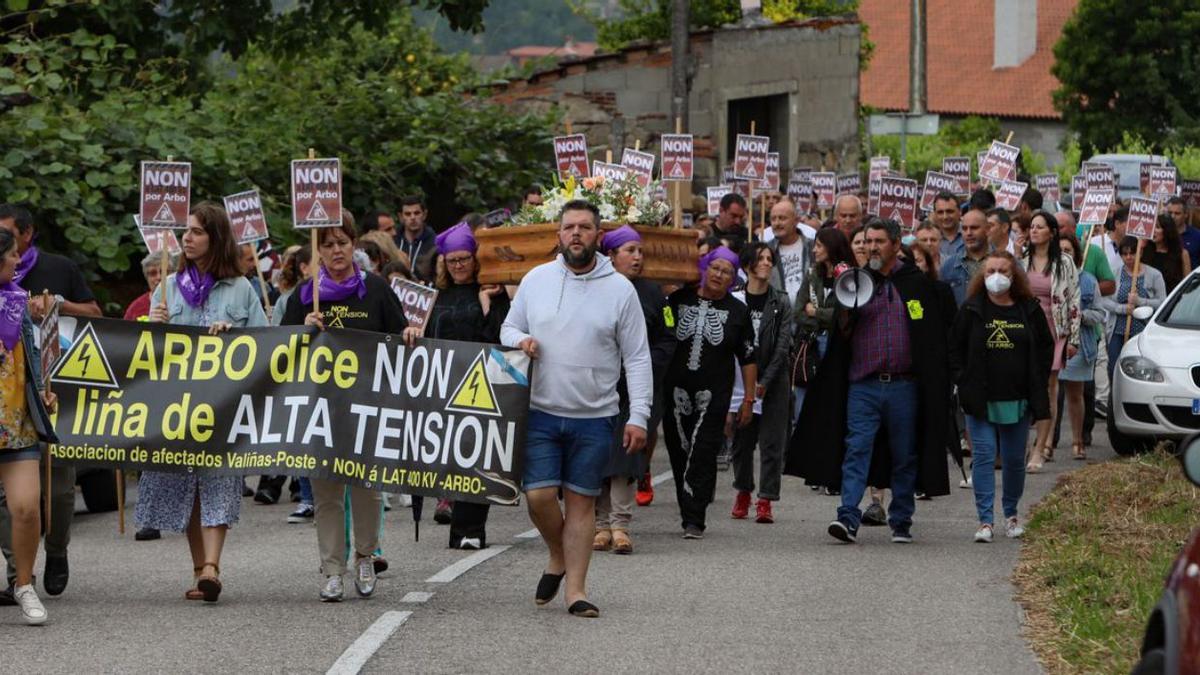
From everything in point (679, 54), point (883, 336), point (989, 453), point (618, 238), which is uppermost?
point (679, 54)

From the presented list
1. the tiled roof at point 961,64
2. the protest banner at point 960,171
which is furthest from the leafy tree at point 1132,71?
the protest banner at point 960,171

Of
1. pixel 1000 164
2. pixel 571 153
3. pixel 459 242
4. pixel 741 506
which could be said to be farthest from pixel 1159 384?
pixel 459 242

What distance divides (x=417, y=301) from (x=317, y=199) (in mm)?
2150

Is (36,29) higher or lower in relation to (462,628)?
higher

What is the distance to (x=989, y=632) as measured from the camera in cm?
1023

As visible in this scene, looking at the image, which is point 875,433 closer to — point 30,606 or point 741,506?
point 741,506

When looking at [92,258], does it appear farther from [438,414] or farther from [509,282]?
[438,414]

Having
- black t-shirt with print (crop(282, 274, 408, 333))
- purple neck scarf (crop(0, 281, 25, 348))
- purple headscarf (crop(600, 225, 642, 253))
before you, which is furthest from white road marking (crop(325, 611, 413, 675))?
purple headscarf (crop(600, 225, 642, 253))

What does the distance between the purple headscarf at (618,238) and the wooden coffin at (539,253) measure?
0.56 meters

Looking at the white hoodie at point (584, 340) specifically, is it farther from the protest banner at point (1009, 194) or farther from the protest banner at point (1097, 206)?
the protest banner at point (1009, 194)

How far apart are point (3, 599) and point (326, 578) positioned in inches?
63.7

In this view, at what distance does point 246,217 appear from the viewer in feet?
55.9

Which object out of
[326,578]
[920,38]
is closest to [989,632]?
Result: [326,578]

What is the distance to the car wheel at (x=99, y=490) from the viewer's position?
15.4 m
